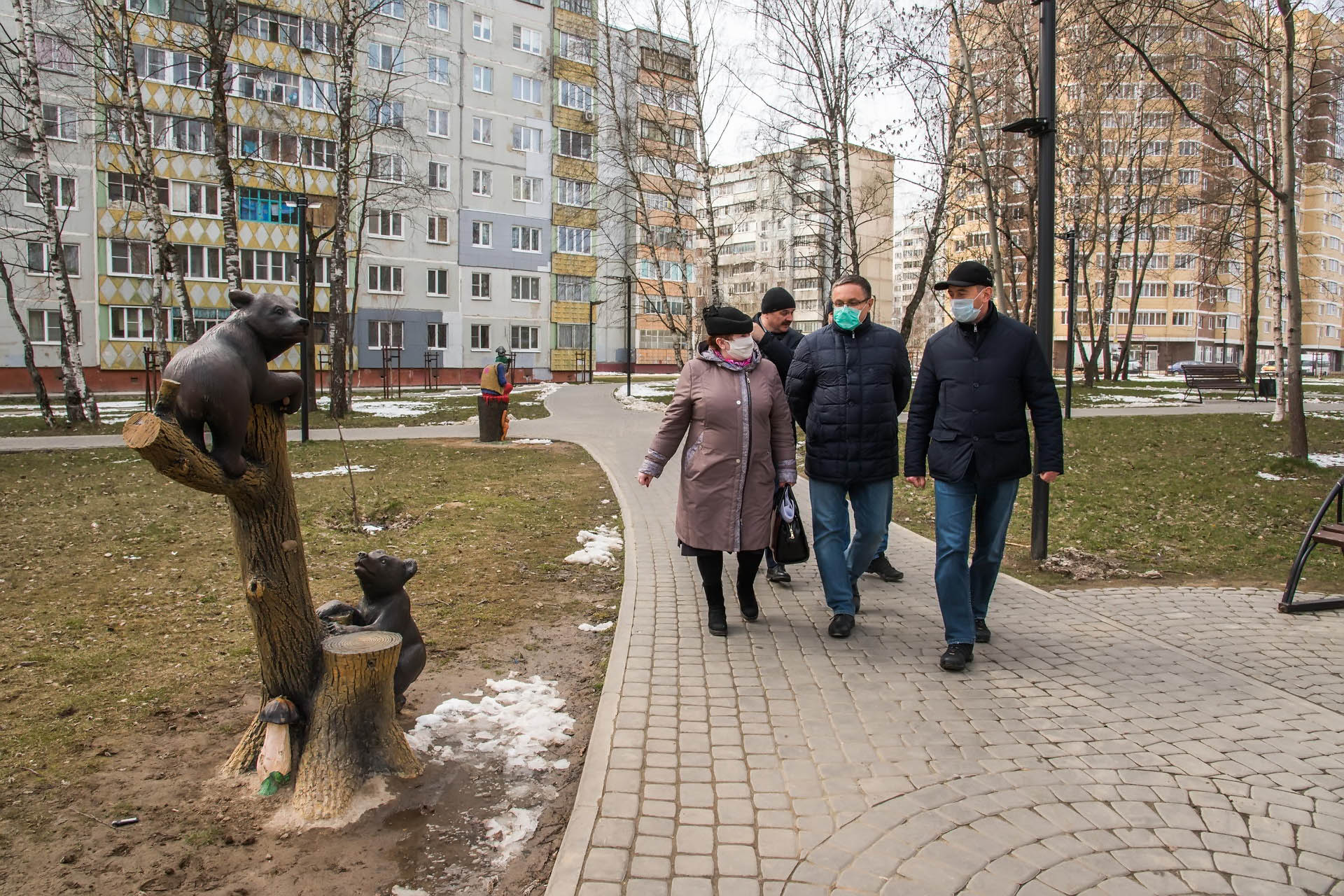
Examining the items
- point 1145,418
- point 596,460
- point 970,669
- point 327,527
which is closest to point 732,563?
point 970,669

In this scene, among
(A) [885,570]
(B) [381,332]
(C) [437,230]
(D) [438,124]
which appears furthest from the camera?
(C) [437,230]

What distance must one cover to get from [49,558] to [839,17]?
1916cm

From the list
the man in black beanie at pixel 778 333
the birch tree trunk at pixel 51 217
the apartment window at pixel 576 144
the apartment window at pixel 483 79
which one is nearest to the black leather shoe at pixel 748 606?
the man in black beanie at pixel 778 333

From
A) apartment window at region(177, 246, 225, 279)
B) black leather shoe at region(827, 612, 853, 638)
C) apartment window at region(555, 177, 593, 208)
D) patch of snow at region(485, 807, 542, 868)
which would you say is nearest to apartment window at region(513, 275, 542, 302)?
apartment window at region(555, 177, 593, 208)

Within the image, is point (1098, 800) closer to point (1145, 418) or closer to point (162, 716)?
point (162, 716)

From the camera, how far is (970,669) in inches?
177

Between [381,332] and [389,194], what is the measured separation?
13.9m

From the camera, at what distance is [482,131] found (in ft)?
159

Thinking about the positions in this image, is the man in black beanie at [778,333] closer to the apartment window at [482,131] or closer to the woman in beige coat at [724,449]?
the woman in beige coat at [724,449]

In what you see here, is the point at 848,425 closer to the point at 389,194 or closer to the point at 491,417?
the point at 491,417

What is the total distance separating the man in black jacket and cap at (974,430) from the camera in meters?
4.58

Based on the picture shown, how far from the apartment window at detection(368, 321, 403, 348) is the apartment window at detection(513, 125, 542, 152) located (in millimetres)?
12646

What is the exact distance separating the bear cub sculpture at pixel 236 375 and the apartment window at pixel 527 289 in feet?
158

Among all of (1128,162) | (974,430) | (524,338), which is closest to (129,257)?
(524,338)
